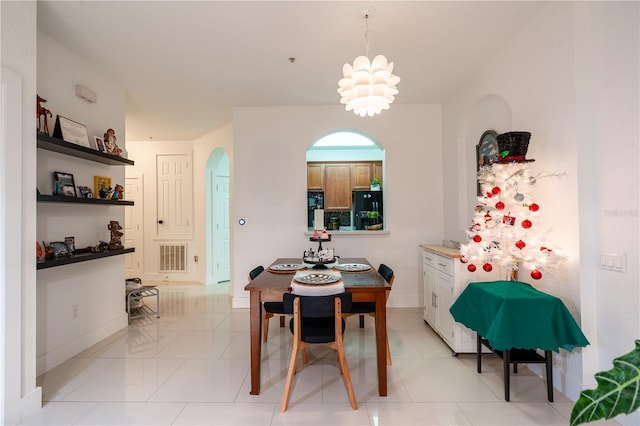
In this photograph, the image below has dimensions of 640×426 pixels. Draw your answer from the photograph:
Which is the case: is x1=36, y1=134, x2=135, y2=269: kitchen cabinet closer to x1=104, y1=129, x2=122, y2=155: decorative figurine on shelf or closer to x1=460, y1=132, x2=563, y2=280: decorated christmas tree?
x1=104, y1=129, x2=122, y2=155: decorative figurine on shelf

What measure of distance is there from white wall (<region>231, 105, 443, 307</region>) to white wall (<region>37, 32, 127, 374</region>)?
1.49 meters

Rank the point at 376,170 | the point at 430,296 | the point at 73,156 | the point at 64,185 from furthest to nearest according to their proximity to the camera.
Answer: the point at 376,170
the point at 430,296
the point at 73,156
the point at 64,185

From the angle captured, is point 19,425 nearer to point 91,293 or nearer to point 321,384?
point 91,293

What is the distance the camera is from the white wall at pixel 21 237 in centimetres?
190

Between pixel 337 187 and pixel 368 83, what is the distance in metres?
4.42

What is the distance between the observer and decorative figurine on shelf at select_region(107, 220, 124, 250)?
11.1 ft

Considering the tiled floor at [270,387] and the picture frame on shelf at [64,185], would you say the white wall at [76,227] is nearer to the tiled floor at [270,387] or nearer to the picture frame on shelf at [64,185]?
the picture frame on shelf at [64,185]

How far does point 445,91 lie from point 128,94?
4150mm

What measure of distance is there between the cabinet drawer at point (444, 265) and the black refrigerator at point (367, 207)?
2.57m

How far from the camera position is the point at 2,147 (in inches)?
73.4

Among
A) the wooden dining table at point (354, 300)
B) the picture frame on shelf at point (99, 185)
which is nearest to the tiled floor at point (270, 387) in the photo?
the wooden dining table at point (354, 300)

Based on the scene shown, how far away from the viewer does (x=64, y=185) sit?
2.79 meters

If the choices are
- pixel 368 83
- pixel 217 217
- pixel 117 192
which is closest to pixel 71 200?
pixel 117 192

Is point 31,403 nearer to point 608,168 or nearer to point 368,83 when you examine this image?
point 368,83
